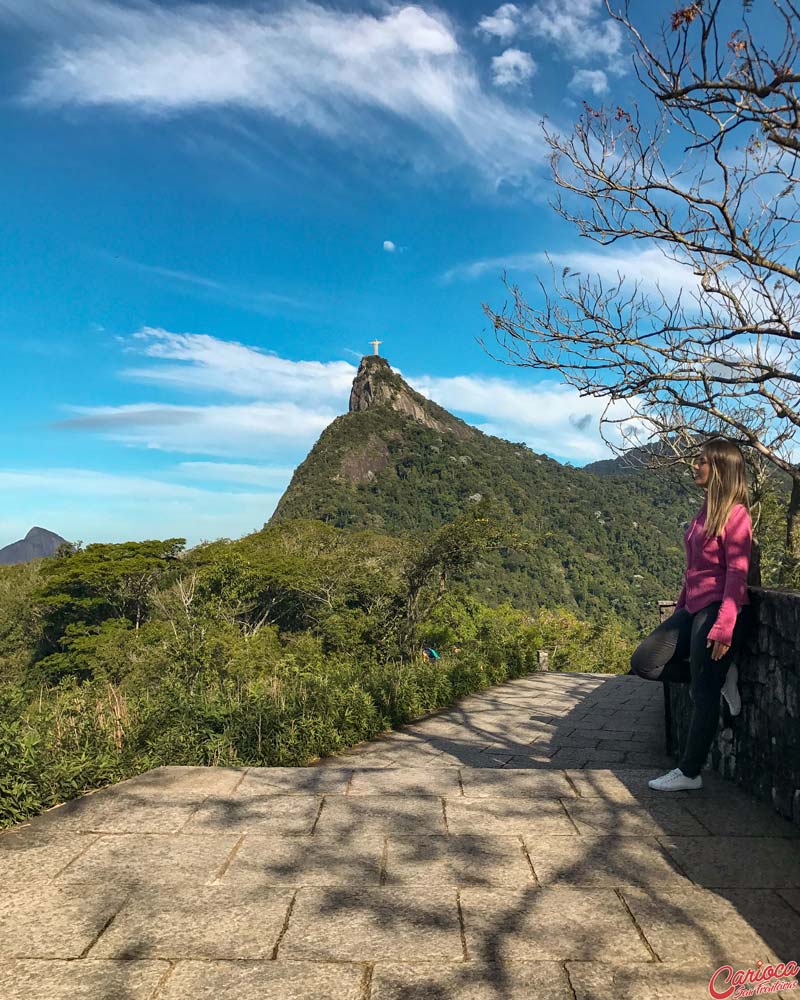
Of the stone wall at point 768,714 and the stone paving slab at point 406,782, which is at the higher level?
the stone wall at point 768,714

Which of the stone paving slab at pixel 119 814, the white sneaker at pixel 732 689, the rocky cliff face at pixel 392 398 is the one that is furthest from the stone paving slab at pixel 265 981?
the rocky cliff face at pixel 392 398

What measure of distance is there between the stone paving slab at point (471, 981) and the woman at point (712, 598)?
157 cm

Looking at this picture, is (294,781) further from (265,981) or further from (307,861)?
(265,981)

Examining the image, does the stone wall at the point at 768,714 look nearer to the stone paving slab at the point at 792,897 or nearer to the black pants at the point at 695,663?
the black pants at the point at 695,663

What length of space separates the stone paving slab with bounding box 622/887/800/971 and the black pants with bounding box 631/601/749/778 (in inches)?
36.3

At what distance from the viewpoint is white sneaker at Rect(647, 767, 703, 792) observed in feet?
10.2

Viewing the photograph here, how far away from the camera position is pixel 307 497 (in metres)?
79.6

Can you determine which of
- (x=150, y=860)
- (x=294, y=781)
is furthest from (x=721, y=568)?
(x=150, y=860)

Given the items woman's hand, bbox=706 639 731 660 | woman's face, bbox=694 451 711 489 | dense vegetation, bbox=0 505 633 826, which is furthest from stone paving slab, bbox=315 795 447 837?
woman's face, bbox=694 451 711 489

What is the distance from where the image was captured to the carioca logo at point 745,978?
172 centimetres

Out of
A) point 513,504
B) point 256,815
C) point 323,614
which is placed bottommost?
point 323,614

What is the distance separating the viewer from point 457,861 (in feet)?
7.83

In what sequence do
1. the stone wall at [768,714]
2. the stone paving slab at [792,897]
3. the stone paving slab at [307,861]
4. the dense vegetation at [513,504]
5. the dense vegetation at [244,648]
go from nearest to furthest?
the stone paving slab at [792,897]
the stone paving slab at [307,861]
the stone wall at [768,714]
the dense vegetation at [244,648]
the dense vegetation at [513,504]

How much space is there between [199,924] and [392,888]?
22.5 inches
